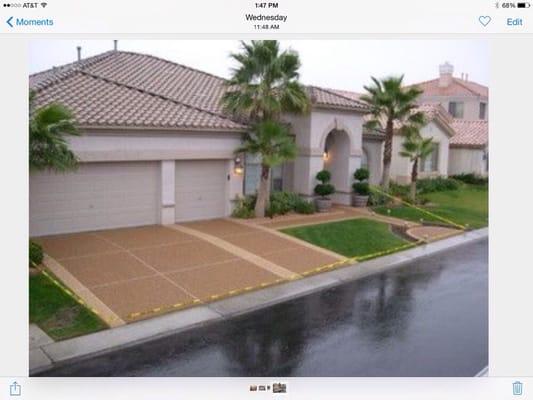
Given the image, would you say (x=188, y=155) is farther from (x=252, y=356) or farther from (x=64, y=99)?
(x=252, y=356)

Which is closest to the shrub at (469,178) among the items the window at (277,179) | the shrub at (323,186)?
the shrub at (323,186)

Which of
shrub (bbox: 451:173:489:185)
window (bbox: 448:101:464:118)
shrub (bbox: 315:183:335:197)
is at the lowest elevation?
shrub (bbox: 315:183:335:197)

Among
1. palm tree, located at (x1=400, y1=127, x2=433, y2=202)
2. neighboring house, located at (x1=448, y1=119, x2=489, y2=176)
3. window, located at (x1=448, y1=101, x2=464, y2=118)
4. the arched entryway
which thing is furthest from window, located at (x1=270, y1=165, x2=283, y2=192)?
window, located at (x1=448, y1=101, x2=464, y2=118)

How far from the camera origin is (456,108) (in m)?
39.7

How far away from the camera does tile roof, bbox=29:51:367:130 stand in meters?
13.6

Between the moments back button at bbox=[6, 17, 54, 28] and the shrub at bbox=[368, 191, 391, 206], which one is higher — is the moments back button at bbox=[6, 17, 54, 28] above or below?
above

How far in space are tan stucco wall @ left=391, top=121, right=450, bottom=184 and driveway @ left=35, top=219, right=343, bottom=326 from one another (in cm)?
1282

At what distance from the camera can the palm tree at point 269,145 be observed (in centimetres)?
1557

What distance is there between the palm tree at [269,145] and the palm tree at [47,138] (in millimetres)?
7182

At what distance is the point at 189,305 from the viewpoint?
874 cm

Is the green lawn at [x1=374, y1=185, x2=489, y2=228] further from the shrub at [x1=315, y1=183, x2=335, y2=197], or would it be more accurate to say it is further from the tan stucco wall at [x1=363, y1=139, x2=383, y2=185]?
the tan stucco wall at [x1=363, y1=139, x2=383, y2=185]

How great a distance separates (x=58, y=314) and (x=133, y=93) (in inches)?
359
